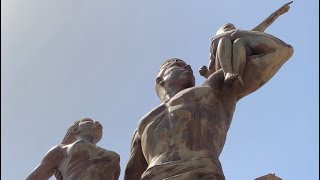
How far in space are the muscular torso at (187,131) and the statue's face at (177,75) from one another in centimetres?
45

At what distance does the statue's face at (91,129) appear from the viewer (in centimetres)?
882

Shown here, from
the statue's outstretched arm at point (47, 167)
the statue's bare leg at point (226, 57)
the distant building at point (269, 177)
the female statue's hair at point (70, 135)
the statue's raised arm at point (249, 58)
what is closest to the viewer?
the distant building at point (269, 177)

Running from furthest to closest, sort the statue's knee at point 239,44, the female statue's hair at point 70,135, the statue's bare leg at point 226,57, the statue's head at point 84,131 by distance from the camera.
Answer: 1. the female statue's hair at point 70,135
2. the statue's head at point 84,131
3. the statue's knee at point 239,44
4. the statue's bare leg at point 226,57

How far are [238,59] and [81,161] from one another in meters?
2.06

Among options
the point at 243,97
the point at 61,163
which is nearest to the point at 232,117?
the point at 243,97

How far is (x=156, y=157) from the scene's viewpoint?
7.27 meters

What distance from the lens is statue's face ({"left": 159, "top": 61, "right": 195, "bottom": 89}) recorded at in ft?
27.1

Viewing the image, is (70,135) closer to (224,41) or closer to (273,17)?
(224,41)

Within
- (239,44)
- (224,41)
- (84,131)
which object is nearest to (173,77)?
(224,41)

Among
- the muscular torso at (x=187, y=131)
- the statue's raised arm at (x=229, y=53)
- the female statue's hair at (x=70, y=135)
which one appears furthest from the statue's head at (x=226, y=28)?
the female statue's hair at (x=70, y=135)

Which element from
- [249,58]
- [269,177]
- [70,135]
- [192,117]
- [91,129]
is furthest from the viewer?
[70,135]

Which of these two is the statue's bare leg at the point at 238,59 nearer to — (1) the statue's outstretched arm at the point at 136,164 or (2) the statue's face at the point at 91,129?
(1) the statue's outstretched arm at the point at 136,164

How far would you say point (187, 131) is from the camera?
7270 mm

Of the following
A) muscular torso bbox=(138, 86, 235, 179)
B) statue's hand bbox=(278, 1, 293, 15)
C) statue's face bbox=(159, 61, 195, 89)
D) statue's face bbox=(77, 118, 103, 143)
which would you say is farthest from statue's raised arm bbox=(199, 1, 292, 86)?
statue's face bbox=(77, 118, 103, 143)
